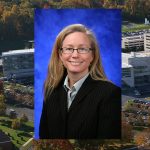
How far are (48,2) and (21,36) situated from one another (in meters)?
1.73

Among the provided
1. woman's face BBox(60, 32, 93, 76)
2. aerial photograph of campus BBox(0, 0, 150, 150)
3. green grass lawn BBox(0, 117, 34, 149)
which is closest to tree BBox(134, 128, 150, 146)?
aerial photograph of campus BBox(0, 0, 150, 150)

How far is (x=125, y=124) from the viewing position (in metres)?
5.59

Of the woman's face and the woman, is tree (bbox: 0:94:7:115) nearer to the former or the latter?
the woman

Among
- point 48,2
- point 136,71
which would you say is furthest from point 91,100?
point 48,2

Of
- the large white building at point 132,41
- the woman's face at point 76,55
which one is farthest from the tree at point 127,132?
the large white building at point 132,41

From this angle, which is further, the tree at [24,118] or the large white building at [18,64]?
the large white building at [18,64]

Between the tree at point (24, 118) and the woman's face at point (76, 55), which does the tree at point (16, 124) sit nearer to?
the tree at point (24, 118)

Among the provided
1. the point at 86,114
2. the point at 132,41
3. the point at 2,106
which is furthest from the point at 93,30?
the point at 132,41

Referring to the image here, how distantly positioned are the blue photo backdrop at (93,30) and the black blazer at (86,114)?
0.09 m

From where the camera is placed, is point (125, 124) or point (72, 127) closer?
point (72, 127)

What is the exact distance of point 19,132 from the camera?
5.53 metres

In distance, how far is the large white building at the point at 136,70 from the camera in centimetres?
679

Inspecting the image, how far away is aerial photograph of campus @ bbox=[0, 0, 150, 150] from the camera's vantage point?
5246 mm

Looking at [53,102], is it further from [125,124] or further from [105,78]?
[125,124]
